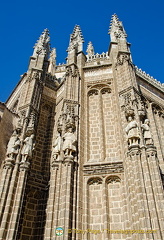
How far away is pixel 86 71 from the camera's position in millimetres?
16859

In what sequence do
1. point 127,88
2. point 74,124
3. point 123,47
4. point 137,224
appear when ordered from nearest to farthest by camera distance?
point 137,224
point 74,124
point 127,88
point 123,47

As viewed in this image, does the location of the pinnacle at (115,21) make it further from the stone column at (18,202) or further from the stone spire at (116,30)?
the stone column at (18,202)

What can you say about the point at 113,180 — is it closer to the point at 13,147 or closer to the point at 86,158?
the point at 86,158

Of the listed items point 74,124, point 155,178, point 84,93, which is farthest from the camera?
point 84,93

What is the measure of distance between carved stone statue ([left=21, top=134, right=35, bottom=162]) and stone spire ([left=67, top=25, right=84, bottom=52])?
820 cm

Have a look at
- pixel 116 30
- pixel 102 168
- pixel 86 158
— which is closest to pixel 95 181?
pixel 102 168

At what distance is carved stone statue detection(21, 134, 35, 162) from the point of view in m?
11.7

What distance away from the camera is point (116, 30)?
61.3 feet

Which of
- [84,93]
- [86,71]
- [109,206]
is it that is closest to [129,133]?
[109,206]

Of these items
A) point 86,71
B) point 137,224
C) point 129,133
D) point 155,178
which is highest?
point 86,71

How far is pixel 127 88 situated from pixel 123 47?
417 centimetres

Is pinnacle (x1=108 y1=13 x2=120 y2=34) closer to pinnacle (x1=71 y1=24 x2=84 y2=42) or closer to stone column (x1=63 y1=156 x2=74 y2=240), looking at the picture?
pinnacle (x1=71 y1=24 x2=84 y2=42)

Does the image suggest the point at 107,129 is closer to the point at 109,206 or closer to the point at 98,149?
the point at 98,149

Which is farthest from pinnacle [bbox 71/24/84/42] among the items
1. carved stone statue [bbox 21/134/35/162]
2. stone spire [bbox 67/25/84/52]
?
carved stone statue [bbox 21/134/35/162]
